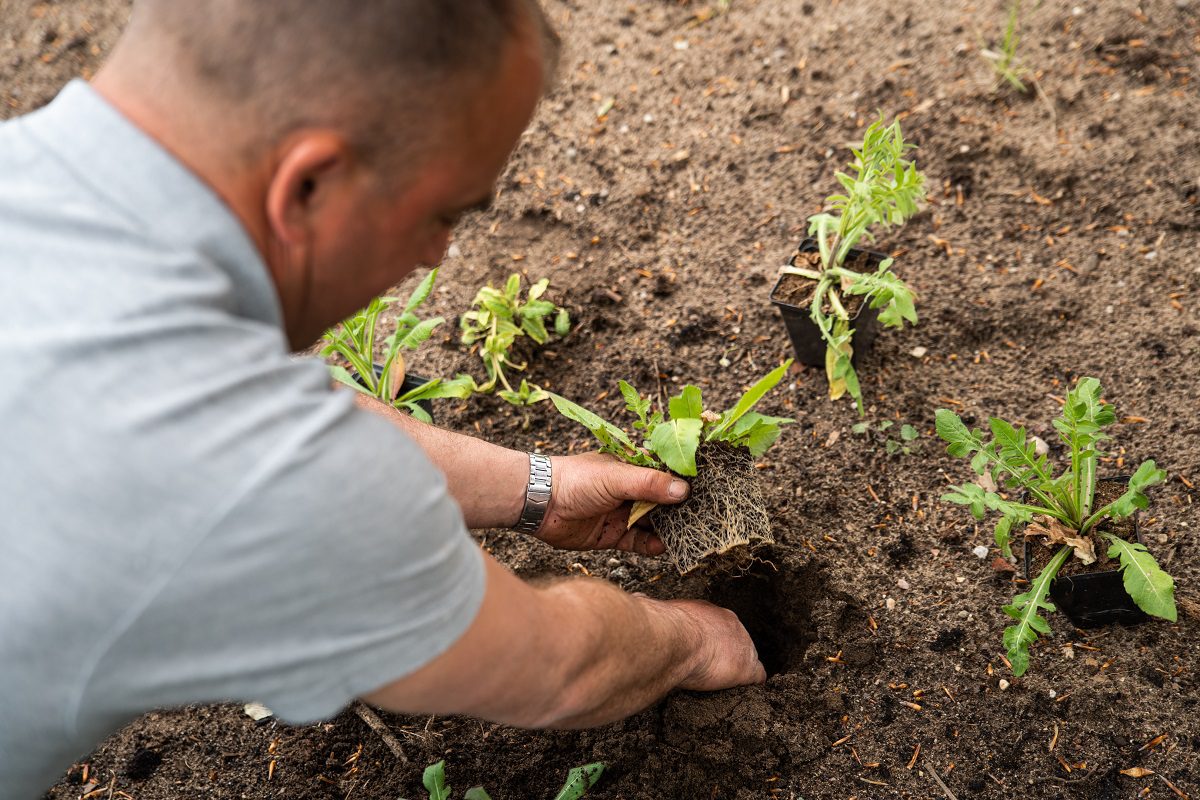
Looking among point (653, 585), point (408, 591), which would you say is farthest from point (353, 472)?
point (653, 585)

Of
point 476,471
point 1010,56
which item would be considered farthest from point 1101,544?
point 1010,56

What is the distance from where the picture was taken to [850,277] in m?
2.78

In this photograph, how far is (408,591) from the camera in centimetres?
129

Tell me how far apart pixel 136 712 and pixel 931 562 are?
205 cm

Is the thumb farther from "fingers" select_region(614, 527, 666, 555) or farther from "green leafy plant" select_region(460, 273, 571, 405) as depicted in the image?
"green leafy plant" select_region(460, 273, 571, 405)

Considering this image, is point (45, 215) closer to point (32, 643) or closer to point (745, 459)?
point (32, 643)

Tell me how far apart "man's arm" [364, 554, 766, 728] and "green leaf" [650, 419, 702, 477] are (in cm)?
35

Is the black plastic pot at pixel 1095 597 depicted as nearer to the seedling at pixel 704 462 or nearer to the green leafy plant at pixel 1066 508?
the green leafy plant at pixel 1066 508

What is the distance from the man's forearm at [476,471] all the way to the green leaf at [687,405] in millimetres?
419

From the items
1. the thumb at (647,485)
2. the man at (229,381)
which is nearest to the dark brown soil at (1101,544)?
the thumb at (647,485)

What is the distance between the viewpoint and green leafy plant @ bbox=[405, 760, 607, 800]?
7.66 ft

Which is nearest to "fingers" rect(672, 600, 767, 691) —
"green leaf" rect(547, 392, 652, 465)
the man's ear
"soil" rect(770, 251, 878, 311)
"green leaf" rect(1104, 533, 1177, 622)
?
"green leaf" rect(547, 392, 652, 465)

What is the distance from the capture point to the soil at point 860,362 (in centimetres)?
236

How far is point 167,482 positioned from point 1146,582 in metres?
1.99
